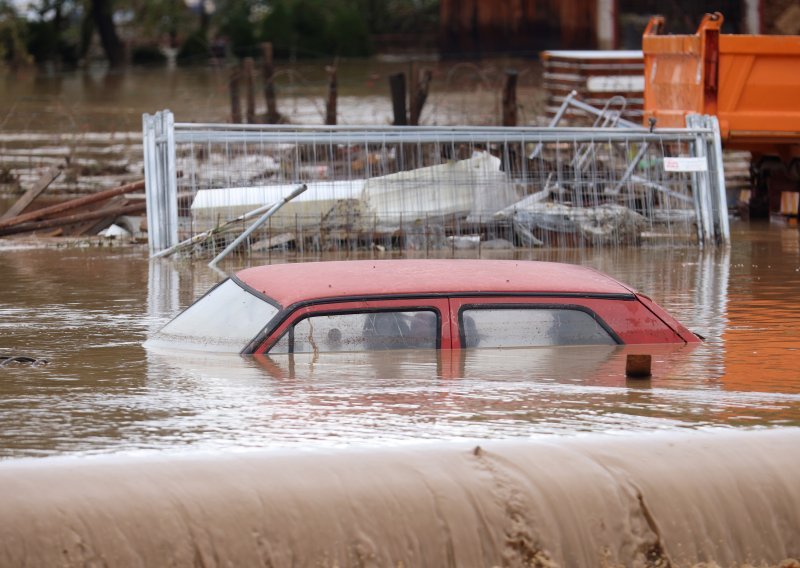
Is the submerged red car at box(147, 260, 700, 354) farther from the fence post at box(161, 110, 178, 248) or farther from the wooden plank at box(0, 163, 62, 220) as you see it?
the wooden plank at box(0, 163, 62, 220)

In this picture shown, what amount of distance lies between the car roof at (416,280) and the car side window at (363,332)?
0.15m

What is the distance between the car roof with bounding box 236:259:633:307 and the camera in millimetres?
7996

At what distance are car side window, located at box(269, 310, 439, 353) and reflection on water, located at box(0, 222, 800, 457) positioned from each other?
0.07m

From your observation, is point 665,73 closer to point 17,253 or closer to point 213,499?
point 17,253

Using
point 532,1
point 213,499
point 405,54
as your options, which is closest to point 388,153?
point 213,499

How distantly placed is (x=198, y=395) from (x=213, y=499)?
5.46 ft

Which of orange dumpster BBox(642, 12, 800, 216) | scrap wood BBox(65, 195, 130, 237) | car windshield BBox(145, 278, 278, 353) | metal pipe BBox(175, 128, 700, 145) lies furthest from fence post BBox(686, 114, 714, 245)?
car windshield BBox(145, 278, 278, 353)

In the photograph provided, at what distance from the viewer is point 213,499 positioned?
624cm

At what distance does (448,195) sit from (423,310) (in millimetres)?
7500

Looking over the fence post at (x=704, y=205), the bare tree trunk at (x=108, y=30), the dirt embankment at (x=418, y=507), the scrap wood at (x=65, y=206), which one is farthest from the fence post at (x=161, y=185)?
the bare tree trunk at (x=108, y=30)

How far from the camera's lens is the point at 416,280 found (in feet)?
26.7

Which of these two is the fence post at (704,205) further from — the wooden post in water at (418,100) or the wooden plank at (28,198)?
the wooden plank at (28,198)

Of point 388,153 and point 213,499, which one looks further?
point 388,153

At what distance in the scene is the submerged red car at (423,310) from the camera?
26.2 ft
